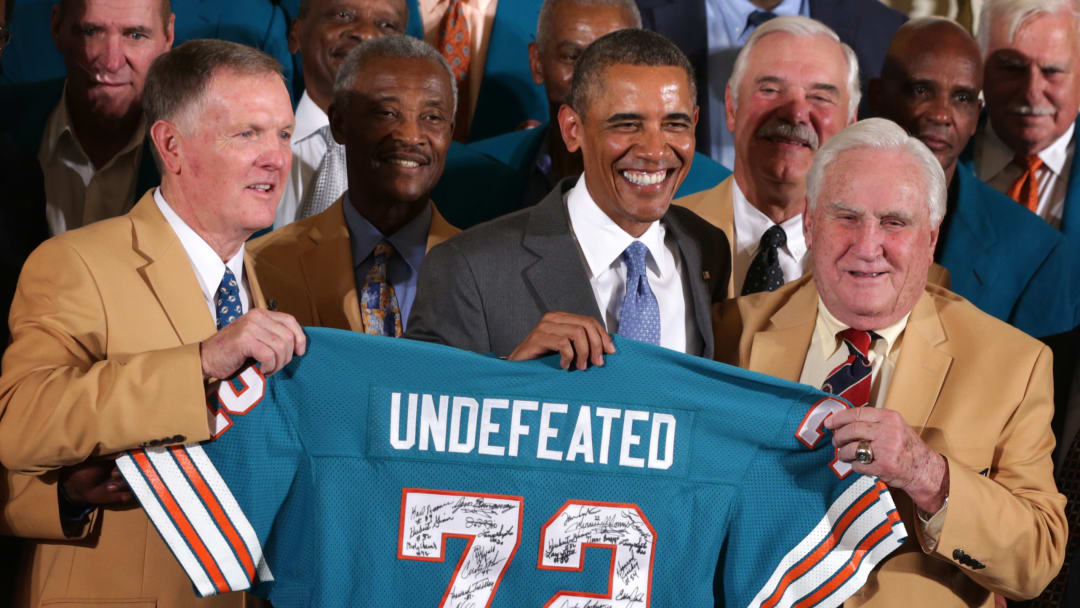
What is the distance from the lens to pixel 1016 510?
3.00 meters

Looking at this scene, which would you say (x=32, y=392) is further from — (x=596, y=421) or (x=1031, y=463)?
(x=1031, y=463)

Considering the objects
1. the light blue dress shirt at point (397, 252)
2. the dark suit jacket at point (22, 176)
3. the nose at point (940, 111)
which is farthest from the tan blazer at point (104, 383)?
the nose at point (940, 111)

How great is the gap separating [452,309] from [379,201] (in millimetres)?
1012

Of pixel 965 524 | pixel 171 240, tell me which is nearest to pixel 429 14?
pixel 171 240

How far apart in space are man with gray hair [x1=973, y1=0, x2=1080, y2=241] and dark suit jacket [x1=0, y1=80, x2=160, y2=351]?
10.6 feet

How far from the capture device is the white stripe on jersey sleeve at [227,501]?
2867mm

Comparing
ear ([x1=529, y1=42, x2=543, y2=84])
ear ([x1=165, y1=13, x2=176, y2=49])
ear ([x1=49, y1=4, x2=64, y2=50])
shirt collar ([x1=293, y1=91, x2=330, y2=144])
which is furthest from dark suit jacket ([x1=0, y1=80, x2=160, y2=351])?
ear ([x1=529, y1=42, x2=543, y2=84])

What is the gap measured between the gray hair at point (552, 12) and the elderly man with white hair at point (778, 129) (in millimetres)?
570

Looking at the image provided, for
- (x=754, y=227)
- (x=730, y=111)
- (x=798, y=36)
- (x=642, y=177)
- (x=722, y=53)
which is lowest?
(x=642, y=177)

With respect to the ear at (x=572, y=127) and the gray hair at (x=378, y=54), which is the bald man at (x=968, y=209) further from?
the gray hair at (x=378, y=54)

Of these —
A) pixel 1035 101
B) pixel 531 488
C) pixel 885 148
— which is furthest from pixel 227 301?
pixel 1035 101

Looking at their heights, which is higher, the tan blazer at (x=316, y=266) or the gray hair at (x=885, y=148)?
the gray hair at (x=885, y=148)

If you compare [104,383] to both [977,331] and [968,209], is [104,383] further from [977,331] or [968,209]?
[968,209]

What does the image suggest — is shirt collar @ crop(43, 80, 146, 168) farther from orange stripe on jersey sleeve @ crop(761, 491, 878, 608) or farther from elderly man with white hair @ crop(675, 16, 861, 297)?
orange stripe on jersey sleeve @ crop(761, 491, 878, 608)
